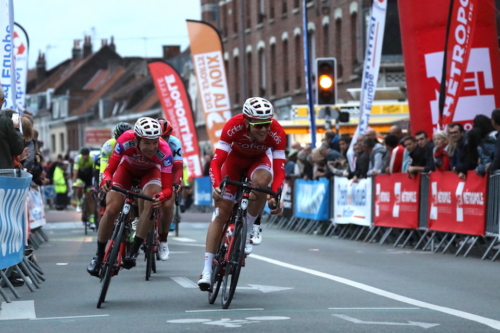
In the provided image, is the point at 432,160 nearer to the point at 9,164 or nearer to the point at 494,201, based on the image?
the point at 494,201

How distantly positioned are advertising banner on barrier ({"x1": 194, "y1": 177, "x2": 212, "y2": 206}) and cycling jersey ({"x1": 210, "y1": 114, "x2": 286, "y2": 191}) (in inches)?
1136

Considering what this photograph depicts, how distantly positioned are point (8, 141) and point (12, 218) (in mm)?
749

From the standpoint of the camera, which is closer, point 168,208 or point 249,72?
point 168,208

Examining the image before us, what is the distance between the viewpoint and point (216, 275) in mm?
10516

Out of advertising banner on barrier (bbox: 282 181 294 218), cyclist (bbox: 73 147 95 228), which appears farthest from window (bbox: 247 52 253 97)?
cyclist (bbox: 73 147 95 228)

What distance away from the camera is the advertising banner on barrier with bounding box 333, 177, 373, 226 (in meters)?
21.9

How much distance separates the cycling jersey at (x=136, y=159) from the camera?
1157 cm

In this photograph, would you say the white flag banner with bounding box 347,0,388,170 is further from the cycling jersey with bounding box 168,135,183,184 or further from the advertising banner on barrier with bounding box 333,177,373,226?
the cycling jersey with bounding box 168,135,183,184

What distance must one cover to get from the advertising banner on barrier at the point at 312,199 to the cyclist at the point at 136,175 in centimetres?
1273

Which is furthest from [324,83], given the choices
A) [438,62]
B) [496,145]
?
[496,145]

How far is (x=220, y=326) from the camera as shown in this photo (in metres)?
8.76

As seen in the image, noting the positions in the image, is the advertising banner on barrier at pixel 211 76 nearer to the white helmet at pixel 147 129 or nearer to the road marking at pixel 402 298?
the road marking at pixel 402 298

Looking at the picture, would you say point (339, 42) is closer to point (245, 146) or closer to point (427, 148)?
point (427, 148)

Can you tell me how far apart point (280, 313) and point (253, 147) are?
1.70m
